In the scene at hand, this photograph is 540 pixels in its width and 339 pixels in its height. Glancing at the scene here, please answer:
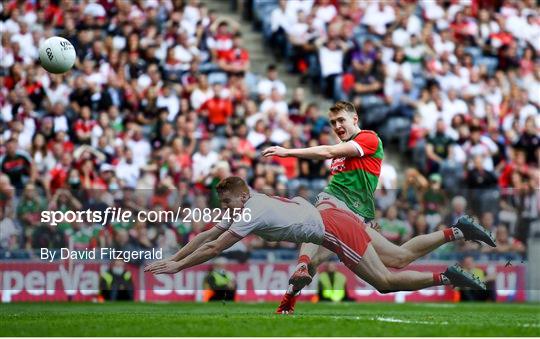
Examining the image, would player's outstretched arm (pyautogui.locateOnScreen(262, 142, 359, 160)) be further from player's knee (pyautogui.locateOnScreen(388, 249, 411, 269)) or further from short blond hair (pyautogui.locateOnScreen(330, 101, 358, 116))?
player's knee (pyautogui.locateOnScreen(388, 249, 411, 269))

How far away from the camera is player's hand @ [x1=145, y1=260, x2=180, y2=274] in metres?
16.8

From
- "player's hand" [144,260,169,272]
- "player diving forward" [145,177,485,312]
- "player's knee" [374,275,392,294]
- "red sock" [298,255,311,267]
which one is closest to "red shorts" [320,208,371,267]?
"player diving forward" [145,177,485,312]

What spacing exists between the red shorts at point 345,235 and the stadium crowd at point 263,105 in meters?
2.96

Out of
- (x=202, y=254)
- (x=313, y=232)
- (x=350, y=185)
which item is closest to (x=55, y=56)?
(x=202, y=254)

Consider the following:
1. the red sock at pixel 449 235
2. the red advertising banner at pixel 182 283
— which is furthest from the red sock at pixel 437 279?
the red sock at pixel 449 235

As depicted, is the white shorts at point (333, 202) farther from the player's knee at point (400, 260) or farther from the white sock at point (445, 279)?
the white sock at point (445, 279)

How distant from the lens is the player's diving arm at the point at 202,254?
1623 centimetres

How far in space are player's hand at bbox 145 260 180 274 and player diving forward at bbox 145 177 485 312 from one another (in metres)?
0.64

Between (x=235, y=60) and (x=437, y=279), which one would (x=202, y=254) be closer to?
(x=437, y=279)

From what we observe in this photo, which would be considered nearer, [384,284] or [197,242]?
[384,284]

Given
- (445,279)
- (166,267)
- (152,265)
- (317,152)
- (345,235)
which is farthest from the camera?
(152,265)

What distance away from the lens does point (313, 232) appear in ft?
52.0

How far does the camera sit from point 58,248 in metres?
17.8

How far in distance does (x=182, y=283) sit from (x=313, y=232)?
12.9ft
